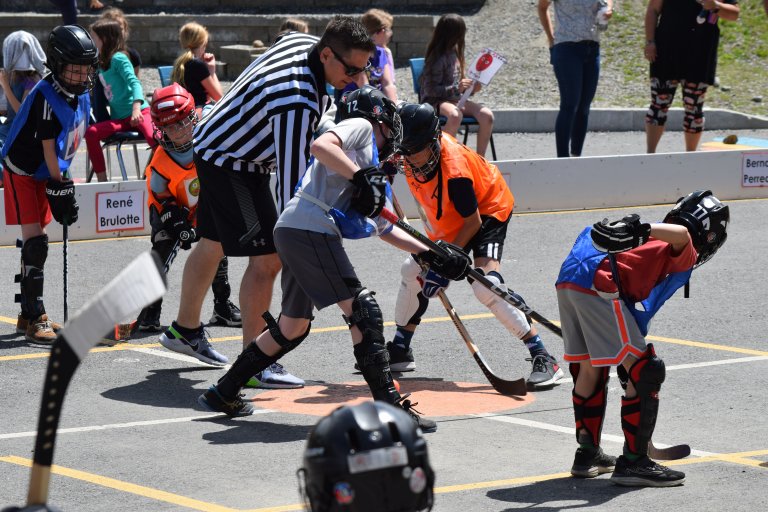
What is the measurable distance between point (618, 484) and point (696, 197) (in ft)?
3.92

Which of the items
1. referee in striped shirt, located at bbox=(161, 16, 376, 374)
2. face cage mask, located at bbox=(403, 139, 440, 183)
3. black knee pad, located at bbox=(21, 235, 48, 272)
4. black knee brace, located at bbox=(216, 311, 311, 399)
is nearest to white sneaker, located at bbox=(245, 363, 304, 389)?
referee in striped shirt, located at bbox=(161, 16, 376, 374)

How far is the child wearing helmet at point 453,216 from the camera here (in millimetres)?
6840

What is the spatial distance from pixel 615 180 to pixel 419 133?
639 centimetres

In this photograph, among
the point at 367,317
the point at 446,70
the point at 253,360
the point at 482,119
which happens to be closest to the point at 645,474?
the point at 367,317

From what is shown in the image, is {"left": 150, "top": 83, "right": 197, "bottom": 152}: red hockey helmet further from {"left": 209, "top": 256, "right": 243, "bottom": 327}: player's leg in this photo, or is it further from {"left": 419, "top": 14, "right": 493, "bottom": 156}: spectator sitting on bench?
{"left": 419, "top": 14, "right": 493, "bottom": 156}: spectator sitting on bench

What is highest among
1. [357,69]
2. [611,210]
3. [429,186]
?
[357,69]

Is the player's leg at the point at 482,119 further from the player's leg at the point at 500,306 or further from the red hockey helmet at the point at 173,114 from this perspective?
the player's leg at the point at 500,306

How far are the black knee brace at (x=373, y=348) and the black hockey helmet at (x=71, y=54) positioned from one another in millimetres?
2694

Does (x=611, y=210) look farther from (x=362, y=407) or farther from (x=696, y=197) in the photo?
(x=362, y=407)

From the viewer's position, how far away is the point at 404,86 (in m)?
19.1

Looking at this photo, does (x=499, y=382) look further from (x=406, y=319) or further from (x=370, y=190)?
(x=370, y=190)

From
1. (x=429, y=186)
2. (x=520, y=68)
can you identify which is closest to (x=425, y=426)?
(x=429, y=186)

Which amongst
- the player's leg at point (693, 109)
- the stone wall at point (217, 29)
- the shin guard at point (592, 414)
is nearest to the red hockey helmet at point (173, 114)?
Answer: the shin guard at point (592, 414)

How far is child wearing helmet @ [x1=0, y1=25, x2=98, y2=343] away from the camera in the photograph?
25.3 feet
